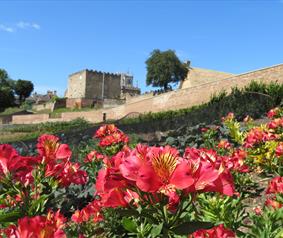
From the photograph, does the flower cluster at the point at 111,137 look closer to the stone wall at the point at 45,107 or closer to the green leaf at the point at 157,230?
the green leaf at the point at 157,230

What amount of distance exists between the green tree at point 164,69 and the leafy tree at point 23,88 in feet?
141

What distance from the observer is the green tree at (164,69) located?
2138 inches

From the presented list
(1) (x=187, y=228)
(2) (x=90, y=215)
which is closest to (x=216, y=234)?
(1) (x=187, y=228)

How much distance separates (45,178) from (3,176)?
266 mm

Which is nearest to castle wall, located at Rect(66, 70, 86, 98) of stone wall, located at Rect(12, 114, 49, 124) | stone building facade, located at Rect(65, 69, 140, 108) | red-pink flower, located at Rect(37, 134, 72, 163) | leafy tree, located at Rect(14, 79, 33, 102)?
stone building facade, located at Rect(65, 69, 140, 108)

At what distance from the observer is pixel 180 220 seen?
135 cm

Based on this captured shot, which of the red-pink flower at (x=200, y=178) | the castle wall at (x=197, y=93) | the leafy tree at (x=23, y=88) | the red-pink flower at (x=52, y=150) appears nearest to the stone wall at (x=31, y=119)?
the castle wall at (x=197, y=93)

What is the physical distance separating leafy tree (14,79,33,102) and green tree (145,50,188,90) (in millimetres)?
43119

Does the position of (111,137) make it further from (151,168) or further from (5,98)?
(5,98)

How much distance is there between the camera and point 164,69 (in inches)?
2138

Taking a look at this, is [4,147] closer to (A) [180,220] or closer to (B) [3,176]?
(B) [3,176]

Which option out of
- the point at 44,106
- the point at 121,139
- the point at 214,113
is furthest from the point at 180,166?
the point at 44,106

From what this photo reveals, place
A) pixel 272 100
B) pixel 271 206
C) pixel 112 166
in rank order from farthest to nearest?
pixel 272 100, pixel 271 206, pixel 112 166

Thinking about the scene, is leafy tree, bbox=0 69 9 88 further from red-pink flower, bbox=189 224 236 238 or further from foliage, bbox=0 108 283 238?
red-pink flower, bbox=189 224 236 238
